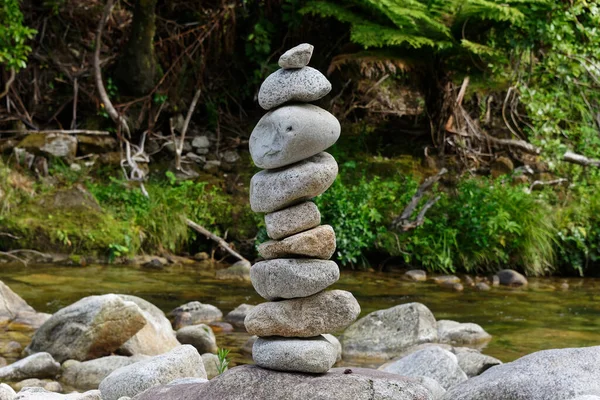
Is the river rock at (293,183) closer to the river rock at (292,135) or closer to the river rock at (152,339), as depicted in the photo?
the river rock at (292,135)

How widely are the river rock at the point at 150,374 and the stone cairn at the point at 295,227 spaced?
97 cm

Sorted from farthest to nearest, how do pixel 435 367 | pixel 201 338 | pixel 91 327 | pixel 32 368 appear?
1. pixel 201 338
2. pixel 91 327
3. pixel 32 368
4. pixel 435 367

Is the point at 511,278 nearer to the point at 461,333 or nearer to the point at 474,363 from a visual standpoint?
the point at 461,333

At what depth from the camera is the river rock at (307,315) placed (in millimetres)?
3803

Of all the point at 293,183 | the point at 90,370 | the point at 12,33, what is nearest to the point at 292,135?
the point at 293,183

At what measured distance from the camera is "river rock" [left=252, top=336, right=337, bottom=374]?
372cm

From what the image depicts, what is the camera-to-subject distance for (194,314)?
7320 millimetres

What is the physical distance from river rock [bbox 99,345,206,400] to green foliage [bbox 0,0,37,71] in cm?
708

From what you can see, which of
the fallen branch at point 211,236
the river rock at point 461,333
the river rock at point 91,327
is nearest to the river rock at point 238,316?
the river rock at point 91,327

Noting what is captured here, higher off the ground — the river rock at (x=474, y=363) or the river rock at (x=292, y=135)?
the river rock at (x=292, y=135)

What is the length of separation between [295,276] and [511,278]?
645cm

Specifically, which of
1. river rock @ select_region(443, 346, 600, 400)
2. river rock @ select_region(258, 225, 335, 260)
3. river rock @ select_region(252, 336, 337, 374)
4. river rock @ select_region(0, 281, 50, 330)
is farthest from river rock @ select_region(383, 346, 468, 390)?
river rock @ select_region(0, 281, 50, 330)

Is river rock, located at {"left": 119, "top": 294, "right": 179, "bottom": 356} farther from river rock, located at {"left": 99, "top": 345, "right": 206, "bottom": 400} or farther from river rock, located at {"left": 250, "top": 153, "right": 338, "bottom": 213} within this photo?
river rock, located at {"left": 250, "top": 153, "right": 338, "bottom": 213}

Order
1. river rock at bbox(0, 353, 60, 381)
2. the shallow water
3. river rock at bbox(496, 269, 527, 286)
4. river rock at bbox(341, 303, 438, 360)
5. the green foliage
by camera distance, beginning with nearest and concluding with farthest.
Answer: river rock at bbox(0, 353, 60, 381)
river rock at bbox(341, 303, 438, 360)
the shallow water
river rock at bbox(496, 269, 527, 286)
the green foliage
